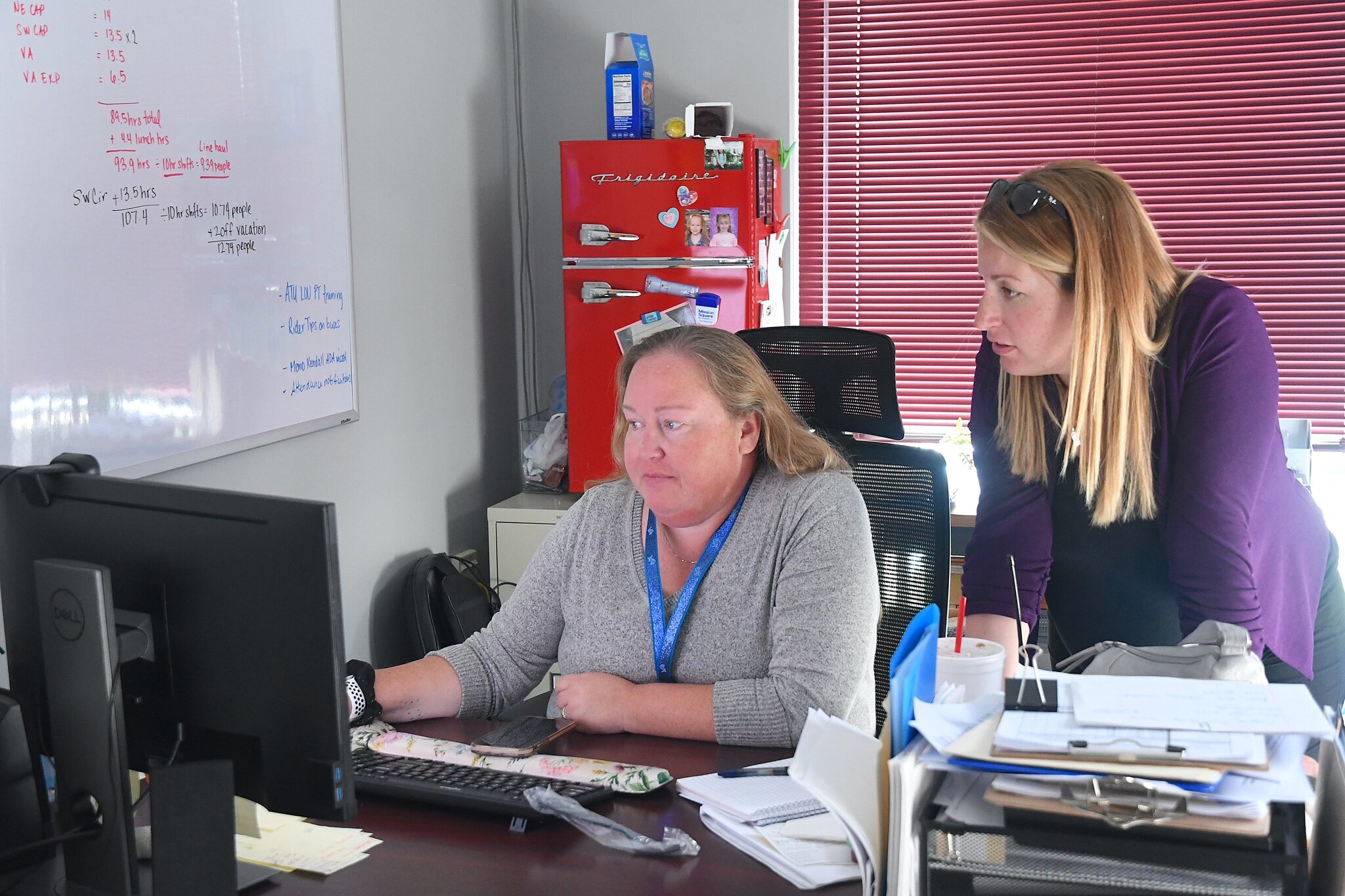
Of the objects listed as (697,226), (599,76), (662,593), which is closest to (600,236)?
(697,226)

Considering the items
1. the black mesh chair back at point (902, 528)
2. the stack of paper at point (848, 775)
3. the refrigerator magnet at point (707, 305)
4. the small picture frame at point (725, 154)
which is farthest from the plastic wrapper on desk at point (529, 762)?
the small picture frame at point (725, 154)

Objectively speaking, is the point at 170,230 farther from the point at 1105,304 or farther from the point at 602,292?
the point at 1105,304

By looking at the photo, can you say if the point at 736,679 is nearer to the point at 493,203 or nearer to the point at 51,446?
the point at 51,446

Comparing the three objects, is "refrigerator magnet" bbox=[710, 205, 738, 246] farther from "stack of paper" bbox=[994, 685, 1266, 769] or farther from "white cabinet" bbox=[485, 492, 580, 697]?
"stack of paper" bbox=[994, 685, 1266, 769]

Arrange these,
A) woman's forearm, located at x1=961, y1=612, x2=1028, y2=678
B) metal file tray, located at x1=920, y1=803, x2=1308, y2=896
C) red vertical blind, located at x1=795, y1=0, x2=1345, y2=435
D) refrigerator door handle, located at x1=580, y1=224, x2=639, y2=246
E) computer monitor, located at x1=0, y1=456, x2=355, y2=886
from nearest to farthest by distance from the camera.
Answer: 1. metal file tray, located at x1=920, y1=803, x2=1308, y2=896
2. computer monitor, located at x1=0, y1=456, x2=355, y2=886
3. woman's forearm, located at x1=961, y1=612, x2=1028, y2=678
4. refrigerator door handle, located at x1=580, y1=224, x2=639, y2=246
5. red vertical blind, located at x1=795, y1=0, x2=1345, y2=435

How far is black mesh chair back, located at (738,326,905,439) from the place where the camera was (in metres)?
2.05

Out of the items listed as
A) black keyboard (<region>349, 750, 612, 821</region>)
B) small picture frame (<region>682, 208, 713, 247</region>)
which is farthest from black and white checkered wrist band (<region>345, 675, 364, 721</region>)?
small picture frame (<region>682, 208, 713, 247</region>)

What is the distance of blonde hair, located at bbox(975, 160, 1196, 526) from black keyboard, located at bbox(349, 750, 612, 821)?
84 cm

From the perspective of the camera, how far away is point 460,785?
1.35 meters

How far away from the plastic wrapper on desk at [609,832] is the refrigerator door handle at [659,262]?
2.21m

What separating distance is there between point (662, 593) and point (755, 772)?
46 cm

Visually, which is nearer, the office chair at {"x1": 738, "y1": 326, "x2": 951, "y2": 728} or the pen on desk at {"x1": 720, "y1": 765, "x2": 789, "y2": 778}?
the pen on desk at {"x1": 720, "y1": 765, "x2": 789, "y2": 778}

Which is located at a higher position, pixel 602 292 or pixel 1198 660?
pixel 602 292

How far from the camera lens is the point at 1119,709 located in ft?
3.27
